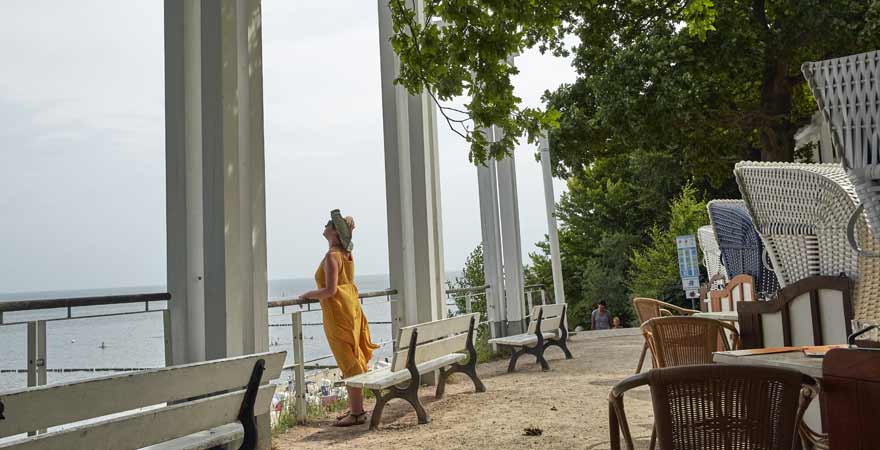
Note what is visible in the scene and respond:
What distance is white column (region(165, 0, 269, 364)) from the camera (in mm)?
4793

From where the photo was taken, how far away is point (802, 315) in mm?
3936

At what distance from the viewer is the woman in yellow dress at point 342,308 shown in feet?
19.6

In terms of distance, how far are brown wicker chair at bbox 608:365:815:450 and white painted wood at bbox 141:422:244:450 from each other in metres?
1.81

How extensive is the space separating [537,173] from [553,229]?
4.79 ft

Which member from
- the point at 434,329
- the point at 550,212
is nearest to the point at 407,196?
the point at 434,329

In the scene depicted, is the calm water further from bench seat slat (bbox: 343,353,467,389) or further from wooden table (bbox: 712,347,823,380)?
wooden table (bbox: 712,347,823,380)

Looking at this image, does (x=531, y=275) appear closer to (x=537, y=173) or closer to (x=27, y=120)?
(x=537, y=173)

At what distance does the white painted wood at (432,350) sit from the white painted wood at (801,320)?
10.0 feet

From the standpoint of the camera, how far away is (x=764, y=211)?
4652mm

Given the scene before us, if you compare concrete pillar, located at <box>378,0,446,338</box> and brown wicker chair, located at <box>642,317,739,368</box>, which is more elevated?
concrete pillar, located at <box>378,0,446,338</box>

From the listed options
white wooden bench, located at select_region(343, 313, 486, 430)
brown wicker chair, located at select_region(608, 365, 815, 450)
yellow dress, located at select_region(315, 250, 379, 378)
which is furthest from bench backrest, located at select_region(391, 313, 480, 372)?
brown wicker chair, located at select_region(608, 365, 815, 450)

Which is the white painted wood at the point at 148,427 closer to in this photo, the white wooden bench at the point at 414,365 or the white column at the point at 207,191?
the white column at the point at 207,191

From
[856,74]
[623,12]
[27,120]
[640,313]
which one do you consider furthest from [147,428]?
[623,12]

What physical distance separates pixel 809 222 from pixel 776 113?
11.0m
